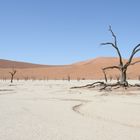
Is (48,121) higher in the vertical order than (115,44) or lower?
lower

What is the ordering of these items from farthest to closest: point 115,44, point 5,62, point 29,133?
point 5,62, point 115,44, point 29,133

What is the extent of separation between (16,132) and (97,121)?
2.89 metres

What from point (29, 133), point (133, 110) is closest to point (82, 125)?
point (29, 133)

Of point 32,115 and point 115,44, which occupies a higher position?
point 115,44

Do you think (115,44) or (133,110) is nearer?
(133,110)

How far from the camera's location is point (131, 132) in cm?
911

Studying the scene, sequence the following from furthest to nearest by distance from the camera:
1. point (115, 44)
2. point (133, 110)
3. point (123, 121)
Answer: point (115, 44) → point (133, 110) → point (123, 121)

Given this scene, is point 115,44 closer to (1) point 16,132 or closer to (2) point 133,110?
(2) point 133,110

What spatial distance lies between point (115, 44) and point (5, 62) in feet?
422

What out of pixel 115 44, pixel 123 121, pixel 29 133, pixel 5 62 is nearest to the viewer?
pixel 29 133

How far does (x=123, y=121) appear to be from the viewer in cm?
1106

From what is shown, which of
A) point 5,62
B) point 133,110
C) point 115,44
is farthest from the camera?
point 5,62

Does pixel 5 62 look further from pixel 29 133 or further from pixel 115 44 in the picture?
pixel 29 133

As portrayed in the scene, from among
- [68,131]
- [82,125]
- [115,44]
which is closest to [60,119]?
[82,125]
